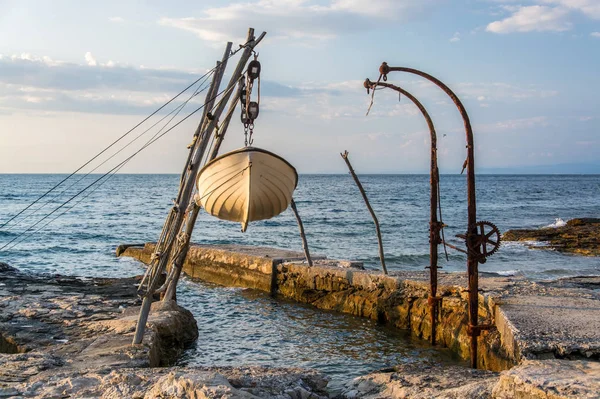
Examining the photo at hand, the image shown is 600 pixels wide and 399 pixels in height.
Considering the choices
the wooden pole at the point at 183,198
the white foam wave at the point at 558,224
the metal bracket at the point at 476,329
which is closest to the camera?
the metal bracket at the point at 476,329

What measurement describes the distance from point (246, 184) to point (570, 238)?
1931 centimetres

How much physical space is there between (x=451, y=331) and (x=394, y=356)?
3.28ft

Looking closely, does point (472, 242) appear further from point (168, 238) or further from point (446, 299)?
point (168, 238)

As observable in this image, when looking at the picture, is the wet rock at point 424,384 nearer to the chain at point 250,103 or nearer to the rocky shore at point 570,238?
the chain at point 250,103

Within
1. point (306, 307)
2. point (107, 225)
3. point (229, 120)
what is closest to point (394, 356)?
point (306, 307)

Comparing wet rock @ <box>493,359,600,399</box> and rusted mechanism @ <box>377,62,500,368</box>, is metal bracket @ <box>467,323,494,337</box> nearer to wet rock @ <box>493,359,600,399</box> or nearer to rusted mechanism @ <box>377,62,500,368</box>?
rusted mechanism @ <box>377,62,500,368</box>

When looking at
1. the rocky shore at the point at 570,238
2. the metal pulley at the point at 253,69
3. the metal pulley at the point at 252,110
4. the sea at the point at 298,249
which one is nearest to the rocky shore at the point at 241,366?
the sea at the point at 298,249

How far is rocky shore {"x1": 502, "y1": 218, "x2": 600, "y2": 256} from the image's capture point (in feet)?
71.3

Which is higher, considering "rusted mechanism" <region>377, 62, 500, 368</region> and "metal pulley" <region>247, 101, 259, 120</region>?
"metal pulley" <region>247, 101, 259, 120</region>

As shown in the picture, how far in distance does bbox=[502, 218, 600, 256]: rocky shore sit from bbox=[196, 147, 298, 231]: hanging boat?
16078mm

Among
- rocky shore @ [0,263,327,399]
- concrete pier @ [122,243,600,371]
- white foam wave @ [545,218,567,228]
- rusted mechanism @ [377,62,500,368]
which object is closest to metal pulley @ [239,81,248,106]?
rusted mechanism @ [377,62,500,368]

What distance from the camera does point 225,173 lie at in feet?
27.1

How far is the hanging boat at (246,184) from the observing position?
8.15 meters

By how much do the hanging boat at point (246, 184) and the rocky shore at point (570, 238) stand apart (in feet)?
52.8
